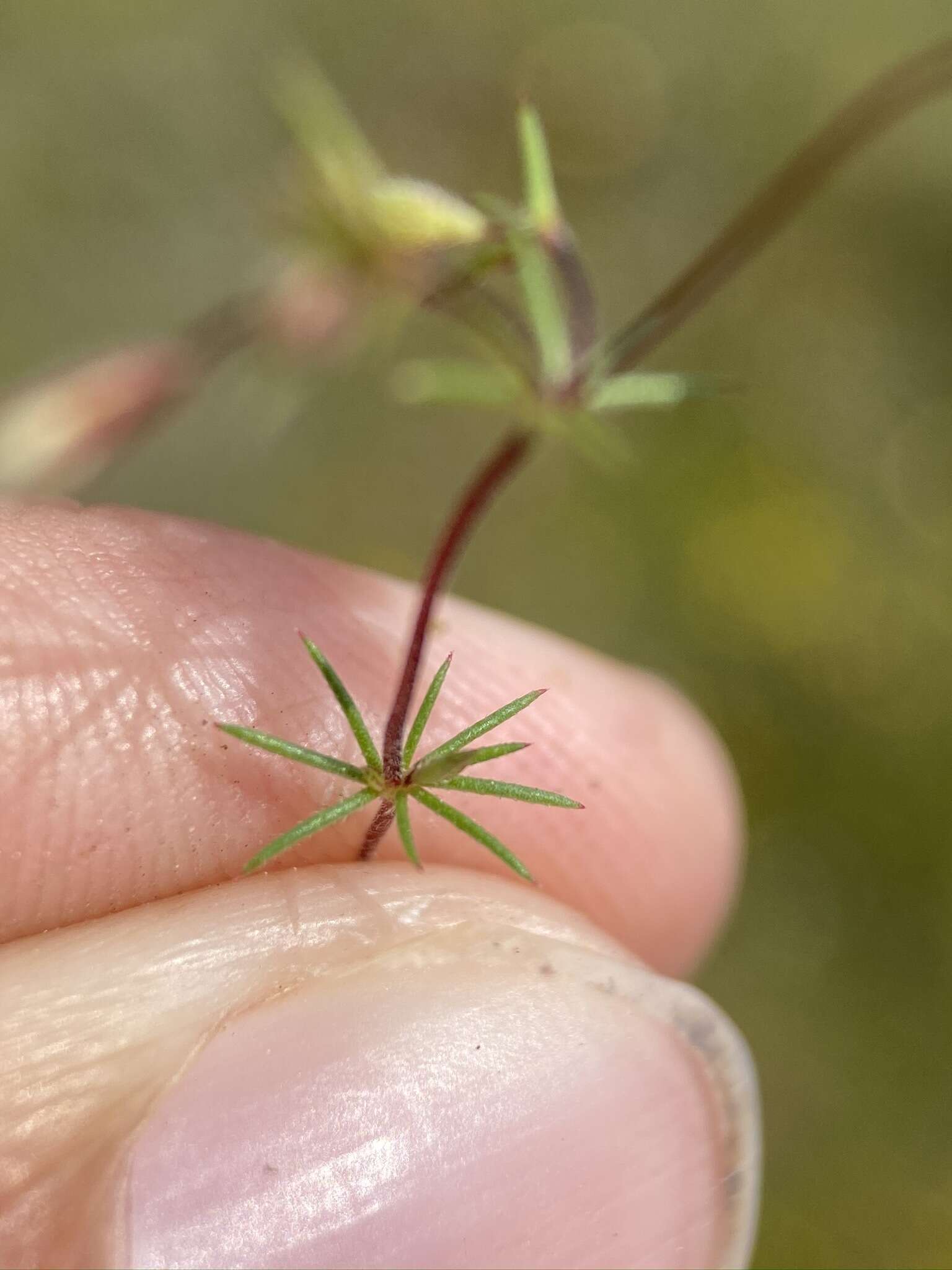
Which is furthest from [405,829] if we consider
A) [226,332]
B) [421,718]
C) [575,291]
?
[226,332]

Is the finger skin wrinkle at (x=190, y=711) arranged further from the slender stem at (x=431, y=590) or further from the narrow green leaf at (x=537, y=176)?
the narrow green leaf at (x=537, y=176)

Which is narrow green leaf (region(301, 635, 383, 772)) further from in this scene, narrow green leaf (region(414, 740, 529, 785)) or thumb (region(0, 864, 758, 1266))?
thumb (region(0, 864, 758, 1266))

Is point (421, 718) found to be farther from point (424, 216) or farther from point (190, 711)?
point (424, 216)

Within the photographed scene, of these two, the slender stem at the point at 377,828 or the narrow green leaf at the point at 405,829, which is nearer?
the narrow green leaf at the point at 405,829

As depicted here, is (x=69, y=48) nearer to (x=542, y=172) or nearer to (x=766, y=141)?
(x=766, y=141)

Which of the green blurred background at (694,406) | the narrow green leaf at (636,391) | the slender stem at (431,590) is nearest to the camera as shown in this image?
the slender stem at (431,590)

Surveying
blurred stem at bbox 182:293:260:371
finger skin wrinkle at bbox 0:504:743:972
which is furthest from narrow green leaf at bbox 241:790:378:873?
blurred stem at bbox 182:293:260:371

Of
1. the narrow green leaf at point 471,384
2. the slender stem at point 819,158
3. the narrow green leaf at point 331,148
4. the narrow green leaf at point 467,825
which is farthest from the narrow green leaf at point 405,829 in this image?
the slender stem at point 819,158

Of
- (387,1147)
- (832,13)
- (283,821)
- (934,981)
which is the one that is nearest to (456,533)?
(283,821)
